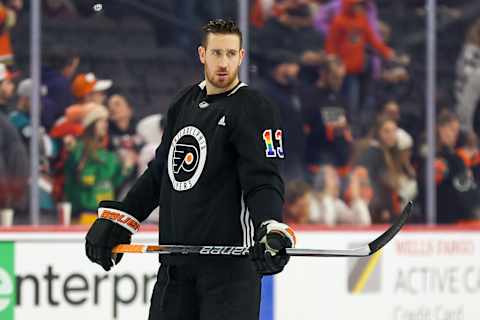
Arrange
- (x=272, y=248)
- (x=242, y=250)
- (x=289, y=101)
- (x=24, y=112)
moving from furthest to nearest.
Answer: (x=289, y=101) < (x=24, y=112) < (x=242, y=250) < (x=272, y=248)

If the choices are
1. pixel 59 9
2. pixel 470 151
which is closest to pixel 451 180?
pixel 470 151

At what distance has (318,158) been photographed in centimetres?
637

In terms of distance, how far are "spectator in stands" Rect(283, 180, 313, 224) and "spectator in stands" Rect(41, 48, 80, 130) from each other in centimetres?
111

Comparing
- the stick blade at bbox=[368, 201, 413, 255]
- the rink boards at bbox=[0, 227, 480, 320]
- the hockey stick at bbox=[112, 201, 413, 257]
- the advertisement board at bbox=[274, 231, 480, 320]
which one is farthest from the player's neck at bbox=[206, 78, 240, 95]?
the advertisement board at bbox=[274, 231, 480, 320]

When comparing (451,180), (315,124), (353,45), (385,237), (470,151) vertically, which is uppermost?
(353,45)

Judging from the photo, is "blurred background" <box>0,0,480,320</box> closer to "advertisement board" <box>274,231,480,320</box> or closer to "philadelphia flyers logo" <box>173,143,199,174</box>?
"advertisement board" <box>274,231,480,320</box>

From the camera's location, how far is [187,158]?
11.8 feet

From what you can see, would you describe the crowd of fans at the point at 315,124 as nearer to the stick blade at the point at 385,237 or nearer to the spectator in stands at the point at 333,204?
the spectator in stands at the point at 333,204

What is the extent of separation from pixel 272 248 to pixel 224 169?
35 centimetres

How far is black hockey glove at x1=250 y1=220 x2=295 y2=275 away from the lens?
3.29 meters

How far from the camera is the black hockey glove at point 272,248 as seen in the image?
130 inches

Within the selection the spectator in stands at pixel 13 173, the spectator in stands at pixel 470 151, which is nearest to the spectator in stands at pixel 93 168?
the spectator in stands at pixel 13 173

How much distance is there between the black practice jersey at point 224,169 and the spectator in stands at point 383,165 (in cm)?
288

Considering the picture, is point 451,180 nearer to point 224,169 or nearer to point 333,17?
point 333,17
